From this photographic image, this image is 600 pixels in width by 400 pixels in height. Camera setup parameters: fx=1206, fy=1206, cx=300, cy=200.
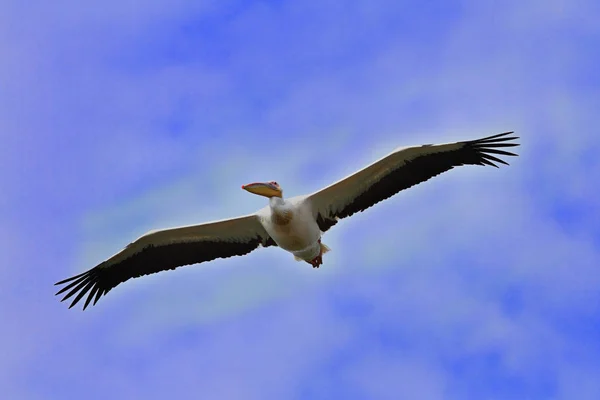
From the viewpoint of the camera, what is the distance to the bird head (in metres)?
19.8

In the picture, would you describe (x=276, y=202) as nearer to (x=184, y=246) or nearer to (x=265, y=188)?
(x=265, y=188)

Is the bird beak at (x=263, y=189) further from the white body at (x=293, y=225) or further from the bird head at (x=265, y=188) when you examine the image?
the white body at (x=293, y=225)

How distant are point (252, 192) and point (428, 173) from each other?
2943 mm

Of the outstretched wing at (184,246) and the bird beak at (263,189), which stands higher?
the bird beak at (263,189)

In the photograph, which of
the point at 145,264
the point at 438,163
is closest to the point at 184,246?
the point at 145,264

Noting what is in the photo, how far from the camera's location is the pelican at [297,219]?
19938mm

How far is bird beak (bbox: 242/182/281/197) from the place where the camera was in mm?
19844

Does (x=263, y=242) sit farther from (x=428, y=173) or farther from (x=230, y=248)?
(x=428, y=173)

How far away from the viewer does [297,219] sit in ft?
65.5

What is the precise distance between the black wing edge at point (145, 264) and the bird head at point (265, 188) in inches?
48.6

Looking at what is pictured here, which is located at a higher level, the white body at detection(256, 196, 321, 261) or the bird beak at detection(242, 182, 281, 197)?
the bird beak at detection(242, 182, 281, 197)

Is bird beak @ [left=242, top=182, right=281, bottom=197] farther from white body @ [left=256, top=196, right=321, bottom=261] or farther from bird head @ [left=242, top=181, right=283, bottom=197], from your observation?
white body @ [left=256, top=196, right=321, bottom=261]

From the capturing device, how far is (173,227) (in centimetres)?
2069

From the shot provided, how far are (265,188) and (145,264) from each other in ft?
9.69
